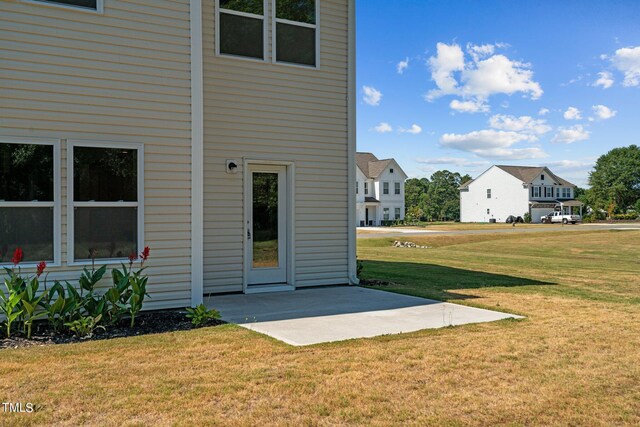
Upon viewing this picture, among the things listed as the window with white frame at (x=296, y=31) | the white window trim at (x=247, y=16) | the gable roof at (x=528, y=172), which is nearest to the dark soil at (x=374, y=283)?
the window with white frame at (x=296, y=31)

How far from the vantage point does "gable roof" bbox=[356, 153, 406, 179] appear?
169 feet

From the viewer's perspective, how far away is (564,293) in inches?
375

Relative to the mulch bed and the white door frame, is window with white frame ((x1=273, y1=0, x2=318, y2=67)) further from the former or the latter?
the mulch bed

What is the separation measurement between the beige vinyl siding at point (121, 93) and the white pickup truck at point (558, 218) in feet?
168

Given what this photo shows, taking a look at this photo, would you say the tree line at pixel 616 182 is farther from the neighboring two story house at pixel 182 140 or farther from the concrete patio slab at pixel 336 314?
the concrete patio slab at pixel 336 314

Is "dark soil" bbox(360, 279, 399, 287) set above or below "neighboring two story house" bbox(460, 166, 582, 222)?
below

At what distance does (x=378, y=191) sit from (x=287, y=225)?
140 feet

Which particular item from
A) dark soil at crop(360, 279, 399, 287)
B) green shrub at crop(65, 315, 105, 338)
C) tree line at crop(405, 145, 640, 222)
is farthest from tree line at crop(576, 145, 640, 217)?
green shrub at crop(65, 315, 105, 338)

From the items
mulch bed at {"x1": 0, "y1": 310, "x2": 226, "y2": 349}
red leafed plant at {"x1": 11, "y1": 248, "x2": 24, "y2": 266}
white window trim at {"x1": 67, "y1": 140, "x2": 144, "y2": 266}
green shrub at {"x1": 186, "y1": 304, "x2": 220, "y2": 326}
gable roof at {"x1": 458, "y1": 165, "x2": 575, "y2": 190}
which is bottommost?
mulch bed at {"x1": 0, "y1": 310, "x2": 226, "y2": 349}

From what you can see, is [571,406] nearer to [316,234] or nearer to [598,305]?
[598,305]

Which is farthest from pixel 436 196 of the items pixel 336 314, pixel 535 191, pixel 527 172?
pixel 336 314

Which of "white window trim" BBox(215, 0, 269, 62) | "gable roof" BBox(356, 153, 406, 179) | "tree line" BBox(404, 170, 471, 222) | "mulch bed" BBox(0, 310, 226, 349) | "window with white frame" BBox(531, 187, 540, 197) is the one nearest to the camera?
"mulch bed" BBox(0, 310, 226, 349)

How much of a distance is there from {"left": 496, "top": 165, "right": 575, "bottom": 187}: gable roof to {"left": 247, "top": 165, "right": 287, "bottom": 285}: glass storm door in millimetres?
53681

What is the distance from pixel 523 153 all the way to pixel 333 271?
64.6 meters
